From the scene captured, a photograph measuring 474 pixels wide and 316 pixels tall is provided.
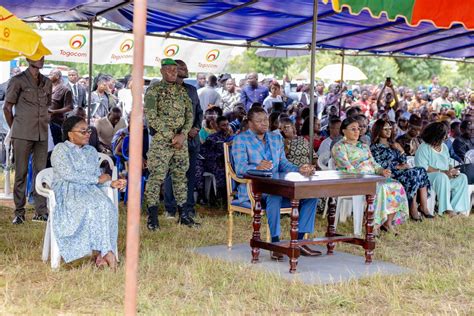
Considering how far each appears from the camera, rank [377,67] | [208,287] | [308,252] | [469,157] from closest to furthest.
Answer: [208,287] → [308,252] → [469,157] → [377,67]

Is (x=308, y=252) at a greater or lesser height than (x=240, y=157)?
lesser

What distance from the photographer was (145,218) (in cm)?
905

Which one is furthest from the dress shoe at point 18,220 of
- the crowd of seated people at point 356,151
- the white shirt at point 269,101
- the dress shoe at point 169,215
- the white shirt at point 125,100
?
the white shirt at point 125,100

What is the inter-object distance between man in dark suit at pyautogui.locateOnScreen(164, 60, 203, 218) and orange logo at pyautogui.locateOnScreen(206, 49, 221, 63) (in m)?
5.57

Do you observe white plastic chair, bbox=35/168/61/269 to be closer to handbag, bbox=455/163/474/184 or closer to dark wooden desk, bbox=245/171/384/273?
dark wooden desk, bbox=245/171/384/273

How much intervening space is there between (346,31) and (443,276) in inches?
258

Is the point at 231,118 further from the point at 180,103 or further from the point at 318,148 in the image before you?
the point at 180,103

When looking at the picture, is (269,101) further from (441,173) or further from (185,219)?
(185,219)

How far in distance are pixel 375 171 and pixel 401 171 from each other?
1.10m

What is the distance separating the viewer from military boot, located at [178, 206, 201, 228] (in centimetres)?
852

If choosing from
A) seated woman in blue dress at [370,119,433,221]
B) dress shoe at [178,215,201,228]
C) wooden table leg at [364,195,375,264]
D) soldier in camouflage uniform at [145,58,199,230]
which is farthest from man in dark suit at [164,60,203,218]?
wooden table leg at [364,195,375,264]

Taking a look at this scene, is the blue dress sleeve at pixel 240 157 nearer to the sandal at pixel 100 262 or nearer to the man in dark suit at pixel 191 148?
the sandal at pixel 100 262

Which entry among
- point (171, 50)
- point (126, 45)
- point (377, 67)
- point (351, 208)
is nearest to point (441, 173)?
point (351, 208)

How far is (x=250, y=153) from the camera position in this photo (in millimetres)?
7137
